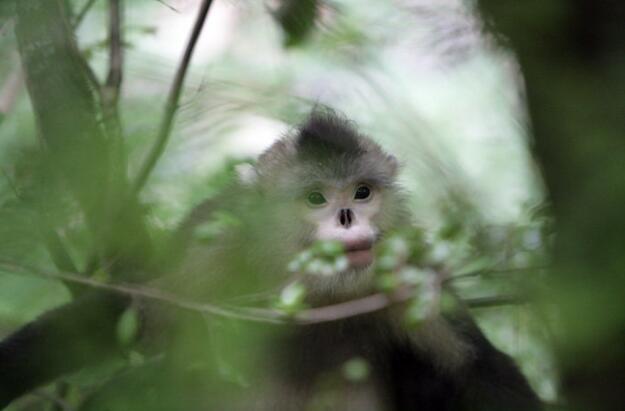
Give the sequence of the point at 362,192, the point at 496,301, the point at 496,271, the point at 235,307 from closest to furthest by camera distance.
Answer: the point at 496,271 → the point at 235,307 → the point at 496,301 → the point at 362,192

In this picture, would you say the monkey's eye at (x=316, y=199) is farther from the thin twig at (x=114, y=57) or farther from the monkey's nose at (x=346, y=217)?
the thin twig at (x=114, y=57)

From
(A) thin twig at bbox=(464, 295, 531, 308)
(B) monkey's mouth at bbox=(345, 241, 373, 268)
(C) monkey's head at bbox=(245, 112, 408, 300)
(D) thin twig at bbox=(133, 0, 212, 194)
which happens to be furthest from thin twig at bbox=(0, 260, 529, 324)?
(C) monkey's head at bbox=(245, 112, 408, 300)

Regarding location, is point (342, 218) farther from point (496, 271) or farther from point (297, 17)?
point (496, 271)

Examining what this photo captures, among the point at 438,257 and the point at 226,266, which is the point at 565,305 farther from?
the point at 226,266

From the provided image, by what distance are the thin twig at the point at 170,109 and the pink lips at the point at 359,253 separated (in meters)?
0.87

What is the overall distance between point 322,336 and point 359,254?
2.87 feet

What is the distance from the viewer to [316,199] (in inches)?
175

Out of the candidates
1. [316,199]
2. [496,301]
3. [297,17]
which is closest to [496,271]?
[496,301]

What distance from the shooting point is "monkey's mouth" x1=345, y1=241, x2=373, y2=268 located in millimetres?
3838

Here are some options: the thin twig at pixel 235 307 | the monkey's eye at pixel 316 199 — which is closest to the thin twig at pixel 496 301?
the thin twig at pixel 235 307

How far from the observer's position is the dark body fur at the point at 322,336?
4051mm

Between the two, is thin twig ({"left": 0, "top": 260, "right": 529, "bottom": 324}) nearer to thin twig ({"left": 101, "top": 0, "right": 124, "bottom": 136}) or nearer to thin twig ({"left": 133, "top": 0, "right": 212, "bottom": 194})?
thin twig ({"left": 133, "top": 0, "right": 212, "bottom": 194})

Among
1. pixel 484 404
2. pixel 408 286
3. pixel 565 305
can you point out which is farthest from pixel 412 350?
pixel 565 305

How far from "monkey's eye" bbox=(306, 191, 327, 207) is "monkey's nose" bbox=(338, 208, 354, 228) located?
24 centimetres
